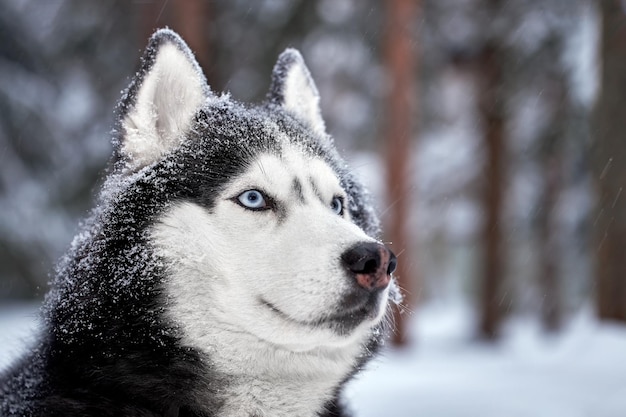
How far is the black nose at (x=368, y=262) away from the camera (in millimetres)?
2057

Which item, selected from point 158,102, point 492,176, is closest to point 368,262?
point 158,102

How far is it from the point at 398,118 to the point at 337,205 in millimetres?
6131

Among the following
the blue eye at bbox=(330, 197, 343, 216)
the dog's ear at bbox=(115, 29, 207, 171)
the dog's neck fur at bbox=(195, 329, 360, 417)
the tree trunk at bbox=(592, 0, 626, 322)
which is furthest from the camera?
the tree trunk at bbox=(592, 0, 626, 322)

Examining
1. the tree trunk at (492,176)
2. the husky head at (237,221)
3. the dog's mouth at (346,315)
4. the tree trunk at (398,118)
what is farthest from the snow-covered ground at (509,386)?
the tree trunk at (492,176)

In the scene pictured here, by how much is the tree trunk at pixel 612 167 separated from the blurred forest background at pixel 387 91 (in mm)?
14

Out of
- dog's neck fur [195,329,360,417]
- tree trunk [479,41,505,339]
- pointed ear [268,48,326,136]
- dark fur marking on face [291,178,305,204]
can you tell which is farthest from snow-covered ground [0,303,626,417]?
tree trunk [479,41,505,339]

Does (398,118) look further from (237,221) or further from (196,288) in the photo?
(196,288)

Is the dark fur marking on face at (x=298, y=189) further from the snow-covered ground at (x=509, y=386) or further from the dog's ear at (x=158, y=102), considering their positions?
the snow-covered ground at (x=509, y=386)

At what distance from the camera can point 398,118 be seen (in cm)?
856

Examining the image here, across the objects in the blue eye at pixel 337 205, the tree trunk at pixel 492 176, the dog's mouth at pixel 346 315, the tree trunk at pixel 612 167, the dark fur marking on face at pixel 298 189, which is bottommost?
the dog's mouth at pixel 346 315

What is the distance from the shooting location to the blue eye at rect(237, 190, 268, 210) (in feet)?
7.59

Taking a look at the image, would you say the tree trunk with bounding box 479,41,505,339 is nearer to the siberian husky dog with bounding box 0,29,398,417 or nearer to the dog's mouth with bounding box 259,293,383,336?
the siberian husky dog with bounding box 0,29,398,417

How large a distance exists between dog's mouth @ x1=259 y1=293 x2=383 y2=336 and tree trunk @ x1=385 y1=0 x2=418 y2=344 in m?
6.30

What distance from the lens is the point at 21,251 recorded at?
363 inches
